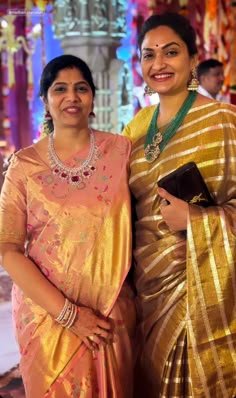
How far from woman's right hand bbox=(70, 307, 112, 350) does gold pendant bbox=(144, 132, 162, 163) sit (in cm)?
42

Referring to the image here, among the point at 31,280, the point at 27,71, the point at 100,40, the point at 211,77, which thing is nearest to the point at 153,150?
the point at 31,280

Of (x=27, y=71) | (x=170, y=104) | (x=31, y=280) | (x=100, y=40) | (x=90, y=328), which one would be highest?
(x=100, y=40)

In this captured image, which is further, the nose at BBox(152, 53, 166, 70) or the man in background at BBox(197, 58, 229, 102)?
the man in background at BBox(197, 58, 229, 102)

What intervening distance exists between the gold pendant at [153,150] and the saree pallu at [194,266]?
0.5 inches

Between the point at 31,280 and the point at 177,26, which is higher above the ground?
the point at 177,26

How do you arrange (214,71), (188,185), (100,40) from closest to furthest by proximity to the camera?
(188,185), (214,71), (100,40)

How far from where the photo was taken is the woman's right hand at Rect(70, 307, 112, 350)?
52.3 inches

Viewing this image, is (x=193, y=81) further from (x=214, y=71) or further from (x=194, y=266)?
(x=214, y=71)

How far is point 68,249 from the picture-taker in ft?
4.43

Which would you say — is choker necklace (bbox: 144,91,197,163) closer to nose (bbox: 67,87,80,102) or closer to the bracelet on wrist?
nose (bbox: 67,87,80,102)

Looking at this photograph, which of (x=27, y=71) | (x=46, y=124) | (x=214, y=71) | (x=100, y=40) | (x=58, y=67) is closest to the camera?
(x=58, y=67)

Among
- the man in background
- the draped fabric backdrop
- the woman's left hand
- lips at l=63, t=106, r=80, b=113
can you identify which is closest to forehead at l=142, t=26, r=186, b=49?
lips at l=63, t=106, r=80, b=113

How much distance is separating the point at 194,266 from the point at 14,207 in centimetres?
47

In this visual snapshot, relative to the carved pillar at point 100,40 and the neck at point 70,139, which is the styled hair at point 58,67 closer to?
the neck at point 70,139
